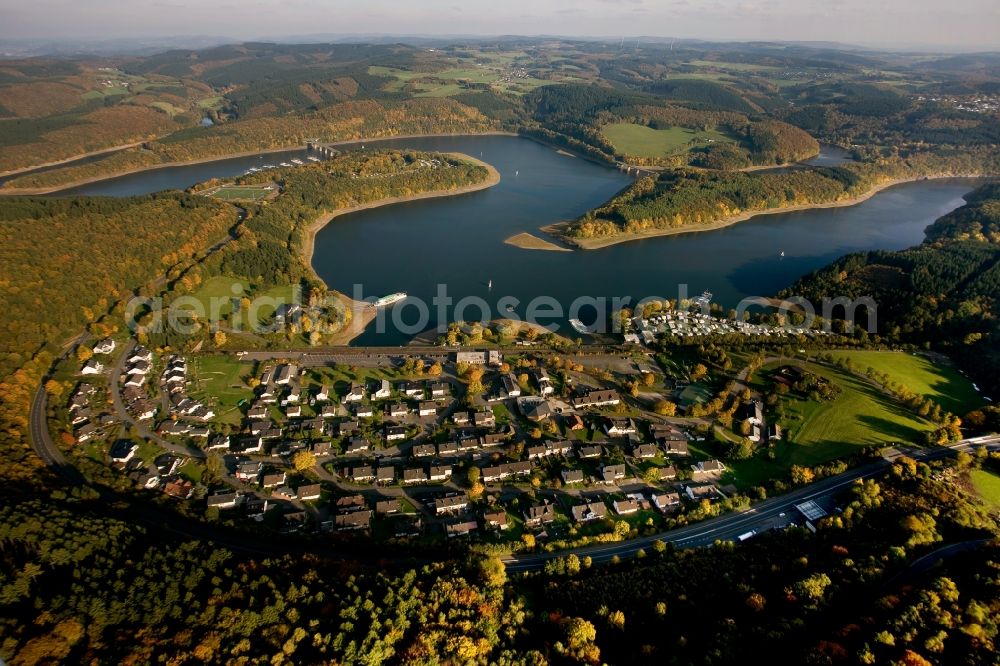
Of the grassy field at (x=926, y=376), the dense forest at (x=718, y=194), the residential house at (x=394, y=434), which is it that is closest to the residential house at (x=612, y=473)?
the residential house at (x=394, y=434)

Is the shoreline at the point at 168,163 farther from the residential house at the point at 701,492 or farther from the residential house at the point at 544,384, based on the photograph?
the residential house at the point at 701,492

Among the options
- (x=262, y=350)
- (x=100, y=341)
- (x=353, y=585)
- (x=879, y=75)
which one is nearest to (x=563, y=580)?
(x=353, y=585)

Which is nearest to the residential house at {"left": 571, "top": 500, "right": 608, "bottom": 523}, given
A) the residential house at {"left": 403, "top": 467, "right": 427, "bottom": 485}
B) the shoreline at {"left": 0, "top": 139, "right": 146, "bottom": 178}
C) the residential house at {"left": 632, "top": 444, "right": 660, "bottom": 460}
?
the residential house at {"left": 632, "top": 444, "right": 660, "bottom": 460}

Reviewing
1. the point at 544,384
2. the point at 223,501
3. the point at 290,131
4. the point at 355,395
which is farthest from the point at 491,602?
the point at 290,131

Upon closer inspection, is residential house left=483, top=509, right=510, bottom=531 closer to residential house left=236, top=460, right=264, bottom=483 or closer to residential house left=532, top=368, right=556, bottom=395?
Answer: residential house left=532, top=368, right=556, bottom=395

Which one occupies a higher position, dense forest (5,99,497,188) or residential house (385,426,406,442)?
dense forest (5,99,497,188)

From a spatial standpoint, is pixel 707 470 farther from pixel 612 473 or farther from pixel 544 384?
pixel 544 384

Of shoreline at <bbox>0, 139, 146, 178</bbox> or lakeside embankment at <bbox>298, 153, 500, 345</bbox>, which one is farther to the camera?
shoreline at <bbox>0, 139, 146, 178</bbox>

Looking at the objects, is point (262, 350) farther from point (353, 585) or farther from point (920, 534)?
point (920, 534)
